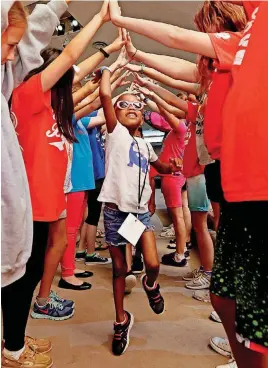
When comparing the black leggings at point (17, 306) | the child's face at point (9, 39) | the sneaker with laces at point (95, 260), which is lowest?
the sneaker with laces at point (95, 260)

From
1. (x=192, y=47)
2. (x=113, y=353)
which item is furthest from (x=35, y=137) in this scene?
(x=113, y=353)

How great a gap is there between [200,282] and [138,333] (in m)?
0.76

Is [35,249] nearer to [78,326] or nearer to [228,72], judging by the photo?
[78,326]

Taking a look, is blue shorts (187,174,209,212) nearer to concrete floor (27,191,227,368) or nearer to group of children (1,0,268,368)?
group of children (1,0,268,368)

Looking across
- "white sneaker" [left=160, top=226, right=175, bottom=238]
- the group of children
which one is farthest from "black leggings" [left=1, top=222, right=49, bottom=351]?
"white sneaker" [left=160, top=226, right=175, bottom=238]

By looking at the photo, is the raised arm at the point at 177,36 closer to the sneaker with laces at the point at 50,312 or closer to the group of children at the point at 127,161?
the group of children at the point at 127,161

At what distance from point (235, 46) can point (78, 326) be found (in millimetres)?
1538

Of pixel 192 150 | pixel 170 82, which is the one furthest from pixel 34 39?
pixel 192 150

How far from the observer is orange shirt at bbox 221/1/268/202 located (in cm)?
101

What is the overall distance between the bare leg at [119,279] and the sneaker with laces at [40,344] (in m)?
0.33

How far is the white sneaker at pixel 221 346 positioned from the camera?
1.80 metres

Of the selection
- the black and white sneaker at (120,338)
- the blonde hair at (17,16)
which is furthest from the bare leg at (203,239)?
the blonde hair at (17,16)

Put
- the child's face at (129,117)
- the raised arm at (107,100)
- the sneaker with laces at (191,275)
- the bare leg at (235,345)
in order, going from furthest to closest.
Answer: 1. the sneaker with laces at (191,275)
2. the child's face at (129,117)
3. the raised arm at (107,100)
4. the bare leg at (235,345)

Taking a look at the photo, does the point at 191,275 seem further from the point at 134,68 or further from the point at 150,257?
the point at 134,68
